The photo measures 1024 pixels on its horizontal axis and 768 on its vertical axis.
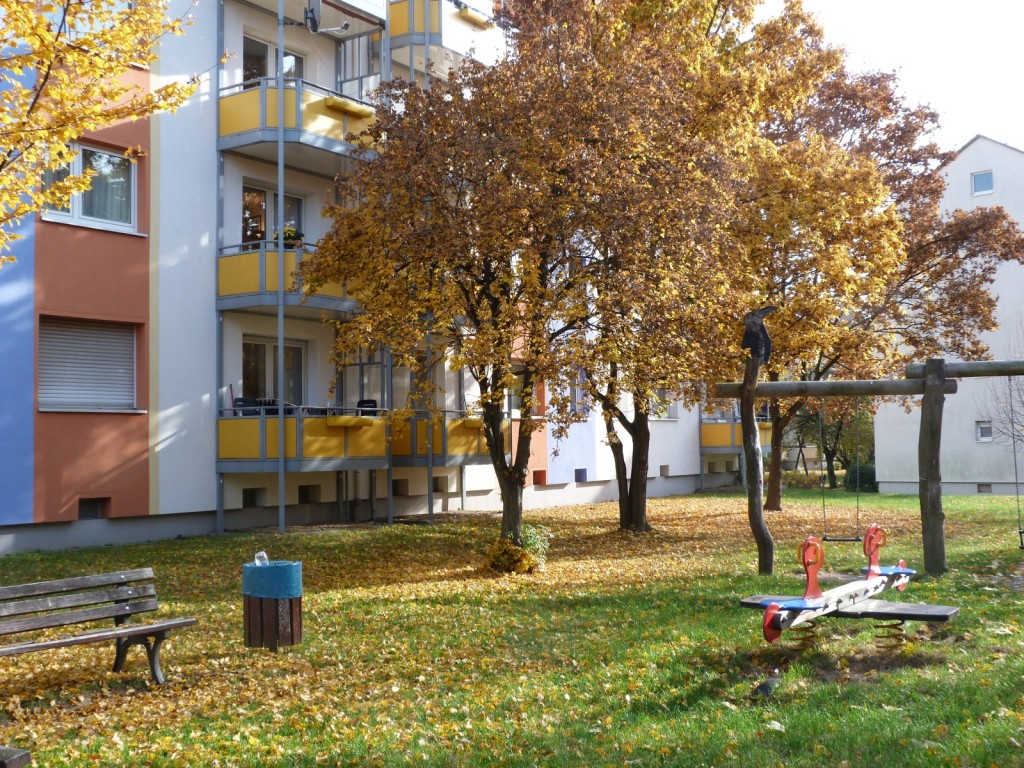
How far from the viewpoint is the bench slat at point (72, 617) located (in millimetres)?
7234

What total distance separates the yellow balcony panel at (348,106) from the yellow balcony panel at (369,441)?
5.99 metres

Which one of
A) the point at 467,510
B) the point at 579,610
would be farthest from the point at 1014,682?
the point at 467,510

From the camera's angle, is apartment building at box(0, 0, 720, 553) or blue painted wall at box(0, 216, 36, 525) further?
apartment building at box(0, 0, 720, 553)

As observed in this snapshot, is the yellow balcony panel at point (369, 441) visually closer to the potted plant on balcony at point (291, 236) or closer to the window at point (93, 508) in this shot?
the potted plant on balcony at point (291, 236)

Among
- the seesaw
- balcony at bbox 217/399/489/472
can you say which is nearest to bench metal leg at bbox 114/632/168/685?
the seesaw

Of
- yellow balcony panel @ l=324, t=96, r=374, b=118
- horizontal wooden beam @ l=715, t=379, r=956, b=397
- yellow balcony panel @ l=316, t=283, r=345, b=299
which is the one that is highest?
yellow balcony panel @ l=324, t=96, r=374, b=118

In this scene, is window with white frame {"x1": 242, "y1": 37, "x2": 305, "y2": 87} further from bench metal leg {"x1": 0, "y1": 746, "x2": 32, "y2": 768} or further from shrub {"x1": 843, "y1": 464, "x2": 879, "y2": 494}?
shrub {"x1": 843, "y1": 464, "x2": 879, "y2": 494}

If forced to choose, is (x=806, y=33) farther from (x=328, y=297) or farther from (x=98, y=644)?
(x=98, y=644)

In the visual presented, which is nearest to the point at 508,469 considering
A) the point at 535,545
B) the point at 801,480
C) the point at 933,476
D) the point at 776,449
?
the point at 535,545

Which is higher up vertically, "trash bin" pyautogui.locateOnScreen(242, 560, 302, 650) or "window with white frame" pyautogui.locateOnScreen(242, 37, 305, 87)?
"window with white frame" pyautogui.locateOnScreen(242, 37, 305, 87)

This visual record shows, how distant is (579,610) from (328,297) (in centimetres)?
966

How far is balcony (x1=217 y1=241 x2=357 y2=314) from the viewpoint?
18.5 metres

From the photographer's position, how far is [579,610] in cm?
1150

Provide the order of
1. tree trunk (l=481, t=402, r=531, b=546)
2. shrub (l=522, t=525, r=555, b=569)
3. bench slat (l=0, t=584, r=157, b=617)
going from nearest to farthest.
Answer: bench slat (l=0, t=584, r=157, b=617), shrub (l=522, t=525, r=555, b=569), tree trunk (l=481, t=402, r=531, b=546)
